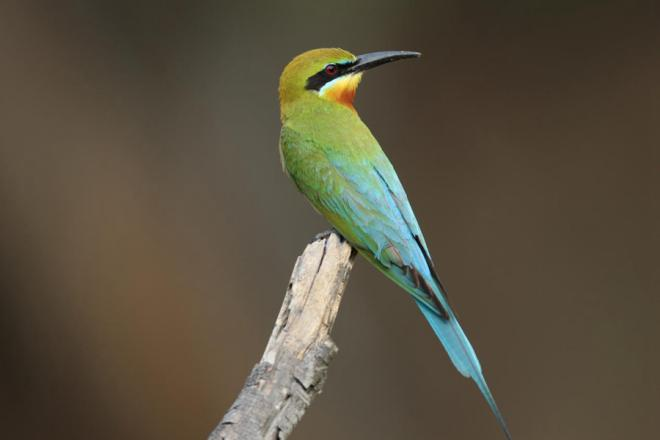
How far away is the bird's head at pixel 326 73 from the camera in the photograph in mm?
2531

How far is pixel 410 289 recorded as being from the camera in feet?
7.14

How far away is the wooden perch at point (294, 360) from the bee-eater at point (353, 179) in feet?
0.90

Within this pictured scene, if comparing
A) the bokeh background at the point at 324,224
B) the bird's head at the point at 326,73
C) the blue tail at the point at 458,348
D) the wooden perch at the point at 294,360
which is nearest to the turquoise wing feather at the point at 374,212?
the blue tail at the point at 458,348

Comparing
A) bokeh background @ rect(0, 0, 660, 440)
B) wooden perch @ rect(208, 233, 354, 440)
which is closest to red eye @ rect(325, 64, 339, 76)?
wooden perch @ rect(208, 233, 354, 440)

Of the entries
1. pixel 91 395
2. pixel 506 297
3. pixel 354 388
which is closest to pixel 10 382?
pixel 91 395

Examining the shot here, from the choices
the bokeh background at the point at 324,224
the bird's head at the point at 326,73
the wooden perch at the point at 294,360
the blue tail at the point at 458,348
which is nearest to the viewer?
the wooden perch at the point at 294,360

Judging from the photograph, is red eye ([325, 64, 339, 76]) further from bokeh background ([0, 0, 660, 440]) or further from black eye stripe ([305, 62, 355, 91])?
bokeh background ([0, 0, 660, 440])

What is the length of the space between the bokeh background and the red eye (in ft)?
3.64

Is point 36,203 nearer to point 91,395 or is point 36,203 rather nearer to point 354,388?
point 91,395

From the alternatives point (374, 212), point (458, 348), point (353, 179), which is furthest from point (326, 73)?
point (458, 348)

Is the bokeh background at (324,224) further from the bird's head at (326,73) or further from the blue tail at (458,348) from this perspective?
the blue tail at (458,348)

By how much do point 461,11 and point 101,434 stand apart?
6.82 ft

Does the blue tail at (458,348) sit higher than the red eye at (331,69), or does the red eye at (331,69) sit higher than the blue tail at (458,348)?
the red eye at (331,69)

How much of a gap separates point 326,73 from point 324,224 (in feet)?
3.58
